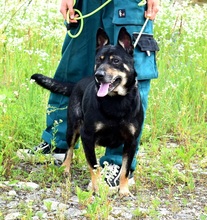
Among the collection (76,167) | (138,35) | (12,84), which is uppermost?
(138,35)

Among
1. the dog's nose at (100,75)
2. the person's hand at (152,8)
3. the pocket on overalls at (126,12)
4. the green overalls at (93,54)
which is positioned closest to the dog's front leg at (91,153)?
the green overalls at (93,54)

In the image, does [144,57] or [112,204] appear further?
[144,57]

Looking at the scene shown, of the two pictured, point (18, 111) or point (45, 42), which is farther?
point (45, 42)

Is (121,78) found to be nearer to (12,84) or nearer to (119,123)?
(119,123)

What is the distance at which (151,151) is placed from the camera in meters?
5.25

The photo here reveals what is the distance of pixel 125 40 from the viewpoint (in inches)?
161

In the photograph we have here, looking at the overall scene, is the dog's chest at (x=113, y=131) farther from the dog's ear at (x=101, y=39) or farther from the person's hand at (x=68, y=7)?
the person's hand at (x=68, y=7)

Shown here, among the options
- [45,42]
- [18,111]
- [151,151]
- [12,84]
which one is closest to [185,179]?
[151,151]

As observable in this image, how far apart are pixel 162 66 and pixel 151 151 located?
161 centimetres

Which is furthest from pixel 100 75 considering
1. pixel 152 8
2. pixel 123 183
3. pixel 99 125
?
Result: pixel 123 183

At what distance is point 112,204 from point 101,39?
1063mm

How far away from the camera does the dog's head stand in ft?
13.0

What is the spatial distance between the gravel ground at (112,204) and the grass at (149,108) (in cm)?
4

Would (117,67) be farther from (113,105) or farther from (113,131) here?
(113,131)
